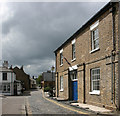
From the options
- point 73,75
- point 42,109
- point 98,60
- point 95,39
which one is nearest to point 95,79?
point 98,60

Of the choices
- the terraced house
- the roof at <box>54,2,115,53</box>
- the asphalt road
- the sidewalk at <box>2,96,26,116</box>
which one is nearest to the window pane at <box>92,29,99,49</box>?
the terraced house

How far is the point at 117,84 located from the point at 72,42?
944cm

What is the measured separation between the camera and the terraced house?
1144cm

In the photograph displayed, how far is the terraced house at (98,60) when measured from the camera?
11.4 m

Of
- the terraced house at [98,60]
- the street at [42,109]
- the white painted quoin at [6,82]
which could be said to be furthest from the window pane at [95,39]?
the white painted quoin at [6,82]

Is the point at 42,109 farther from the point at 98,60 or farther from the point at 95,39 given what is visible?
the point at 95,39

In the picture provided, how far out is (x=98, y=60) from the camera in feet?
44.6

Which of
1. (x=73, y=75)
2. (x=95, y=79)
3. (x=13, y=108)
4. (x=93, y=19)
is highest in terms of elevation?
(x=93, y=19)

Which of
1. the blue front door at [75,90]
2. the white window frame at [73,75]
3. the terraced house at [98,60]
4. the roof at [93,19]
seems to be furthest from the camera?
the white window frame at [73,75]

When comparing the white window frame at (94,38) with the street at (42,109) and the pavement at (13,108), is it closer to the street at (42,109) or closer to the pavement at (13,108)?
the street at (42,109)

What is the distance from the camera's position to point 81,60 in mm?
17000

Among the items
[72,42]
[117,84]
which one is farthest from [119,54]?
[72,42]

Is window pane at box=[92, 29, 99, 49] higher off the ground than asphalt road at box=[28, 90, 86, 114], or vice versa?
window pane at box=[92, 29, 99, 49]

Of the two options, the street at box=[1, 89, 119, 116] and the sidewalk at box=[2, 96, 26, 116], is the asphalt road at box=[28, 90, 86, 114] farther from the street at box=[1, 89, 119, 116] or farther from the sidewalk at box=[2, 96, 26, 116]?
the sidewalk at box=[2, 96, 26, 116]
